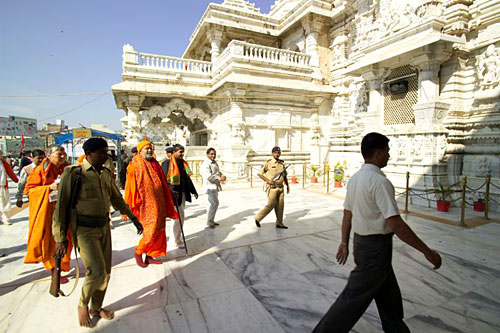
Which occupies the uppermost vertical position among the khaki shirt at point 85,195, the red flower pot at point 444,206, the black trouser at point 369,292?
the khaki shirt at point 85,195

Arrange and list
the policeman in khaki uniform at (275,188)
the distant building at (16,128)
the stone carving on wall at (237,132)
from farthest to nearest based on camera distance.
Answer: the distant building at (16,128) → the stone carving on wall at (237,132) → the policeman in khaki uniform at (275,188)

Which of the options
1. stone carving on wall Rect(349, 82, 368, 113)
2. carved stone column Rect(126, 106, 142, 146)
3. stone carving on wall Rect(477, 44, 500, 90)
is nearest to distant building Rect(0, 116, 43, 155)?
carved stone column Rect(126, 106, 142, 146)

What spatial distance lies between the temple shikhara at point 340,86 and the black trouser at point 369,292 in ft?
20.4

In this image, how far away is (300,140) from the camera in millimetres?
12719

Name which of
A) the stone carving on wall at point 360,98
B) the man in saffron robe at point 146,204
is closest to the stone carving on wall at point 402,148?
the stone carving on wall at point 360,98

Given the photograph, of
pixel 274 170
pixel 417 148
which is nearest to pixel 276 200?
pixel 274 170

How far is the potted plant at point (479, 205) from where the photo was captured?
605cm

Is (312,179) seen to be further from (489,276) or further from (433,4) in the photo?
(489,276)

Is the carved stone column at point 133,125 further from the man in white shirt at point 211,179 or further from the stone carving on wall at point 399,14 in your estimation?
the stone carving on wall at point 399,14

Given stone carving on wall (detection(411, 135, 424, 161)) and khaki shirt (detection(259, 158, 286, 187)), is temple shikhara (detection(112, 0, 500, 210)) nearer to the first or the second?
stone carving on wall (detection(411, 135, 424, 161))

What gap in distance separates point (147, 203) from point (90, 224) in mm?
1056

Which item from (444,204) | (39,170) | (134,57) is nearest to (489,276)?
(444,204)

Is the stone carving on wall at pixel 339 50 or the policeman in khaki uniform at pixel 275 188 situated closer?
the policeman in khaki uniform at pixel 275 188

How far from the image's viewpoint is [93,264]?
2.26 metres
